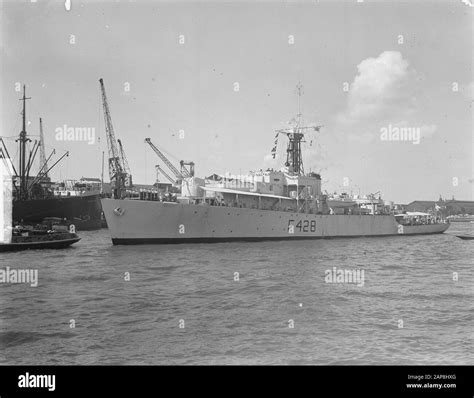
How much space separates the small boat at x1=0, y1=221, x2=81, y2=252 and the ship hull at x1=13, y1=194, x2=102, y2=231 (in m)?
17.7

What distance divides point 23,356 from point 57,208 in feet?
182

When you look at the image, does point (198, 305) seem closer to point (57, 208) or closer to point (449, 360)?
point (449, 360)

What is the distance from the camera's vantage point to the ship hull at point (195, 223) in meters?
35.2

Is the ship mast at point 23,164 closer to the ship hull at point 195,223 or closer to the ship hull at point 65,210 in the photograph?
the ship hull at point 65,210

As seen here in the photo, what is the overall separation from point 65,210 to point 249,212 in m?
34.2

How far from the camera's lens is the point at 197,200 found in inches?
1601

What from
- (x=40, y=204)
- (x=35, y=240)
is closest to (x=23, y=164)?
(x=40, y=204)

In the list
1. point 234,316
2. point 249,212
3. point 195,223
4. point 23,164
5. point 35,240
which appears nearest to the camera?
point 234,316

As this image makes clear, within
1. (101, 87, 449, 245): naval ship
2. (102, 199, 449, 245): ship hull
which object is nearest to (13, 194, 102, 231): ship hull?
(101, 87, 449, 245): naval ship

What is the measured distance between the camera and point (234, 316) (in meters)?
12.7

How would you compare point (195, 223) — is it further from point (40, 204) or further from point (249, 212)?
point (40, 204)

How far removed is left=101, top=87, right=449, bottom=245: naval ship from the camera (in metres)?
35.4

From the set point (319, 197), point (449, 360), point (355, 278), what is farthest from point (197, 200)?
point (449, 360)

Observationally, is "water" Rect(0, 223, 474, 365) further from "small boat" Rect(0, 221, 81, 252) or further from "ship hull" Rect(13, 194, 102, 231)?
"ship hull" Rect(13, 194, 102, 231)
